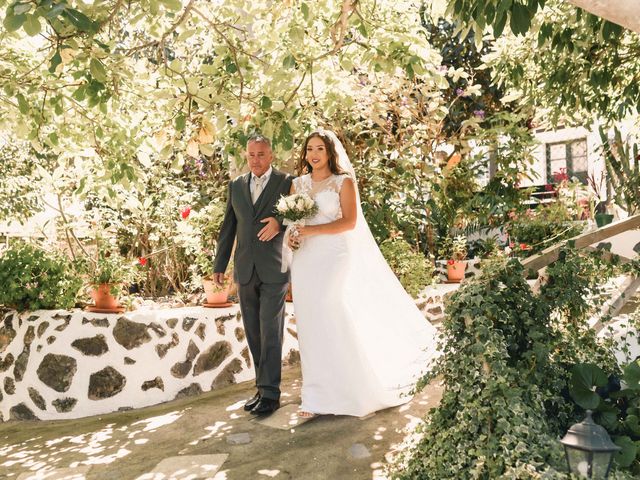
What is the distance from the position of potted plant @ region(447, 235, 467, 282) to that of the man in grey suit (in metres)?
5.13

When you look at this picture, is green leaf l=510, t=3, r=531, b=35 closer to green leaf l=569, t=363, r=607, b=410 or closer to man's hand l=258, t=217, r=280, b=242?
green leaf l=569, t=363, r=607, b=410

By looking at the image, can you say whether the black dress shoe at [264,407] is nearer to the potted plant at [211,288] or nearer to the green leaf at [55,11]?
the potted plant at [211,288]

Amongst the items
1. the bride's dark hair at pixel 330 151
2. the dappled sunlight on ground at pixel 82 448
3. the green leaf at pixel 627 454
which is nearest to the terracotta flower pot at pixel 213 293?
the dappled sunlight on ground at pixel 82 448

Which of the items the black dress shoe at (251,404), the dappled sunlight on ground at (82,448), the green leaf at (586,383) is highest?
the green leaf at (586,383)

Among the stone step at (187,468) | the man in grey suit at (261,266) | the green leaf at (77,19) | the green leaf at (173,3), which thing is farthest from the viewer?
the man in grey suit at (261,266)

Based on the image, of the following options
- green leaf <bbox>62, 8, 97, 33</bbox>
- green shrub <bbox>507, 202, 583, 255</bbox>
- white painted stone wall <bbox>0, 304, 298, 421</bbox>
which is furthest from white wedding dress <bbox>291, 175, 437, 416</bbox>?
green shrub <bbox>507, 202, 583, 255</bbox>

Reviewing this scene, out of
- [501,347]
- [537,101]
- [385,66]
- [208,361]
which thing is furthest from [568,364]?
[537,101]

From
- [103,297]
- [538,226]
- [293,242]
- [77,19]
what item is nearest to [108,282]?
[103,297]

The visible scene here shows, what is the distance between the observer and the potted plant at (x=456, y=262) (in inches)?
389

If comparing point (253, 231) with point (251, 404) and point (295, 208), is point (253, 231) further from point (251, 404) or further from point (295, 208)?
point (251, 404)

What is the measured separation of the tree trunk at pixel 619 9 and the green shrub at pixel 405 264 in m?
5.68

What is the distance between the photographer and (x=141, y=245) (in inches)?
341

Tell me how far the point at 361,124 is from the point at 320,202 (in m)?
3.46

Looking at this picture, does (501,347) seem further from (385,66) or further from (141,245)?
(141,245)
